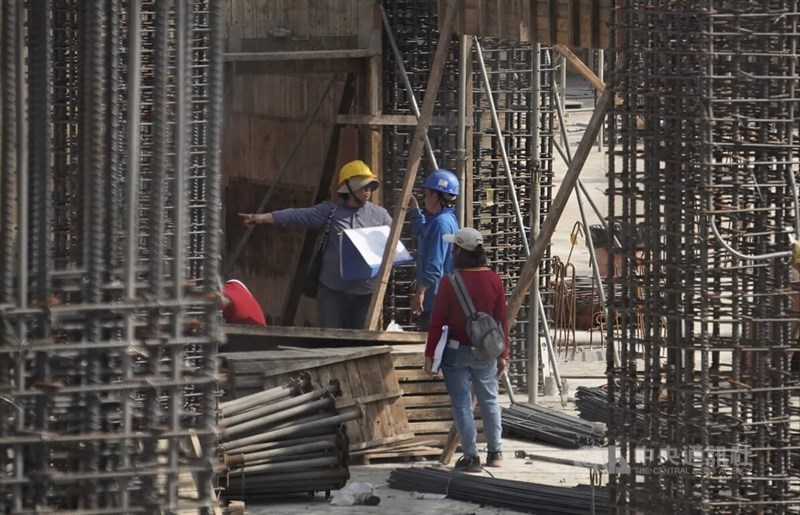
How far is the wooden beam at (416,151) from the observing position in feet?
45.9

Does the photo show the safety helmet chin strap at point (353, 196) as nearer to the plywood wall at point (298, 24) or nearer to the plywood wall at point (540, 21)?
the plywood wall at point (540, 21)

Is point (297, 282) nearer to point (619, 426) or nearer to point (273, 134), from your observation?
point (273, 134)

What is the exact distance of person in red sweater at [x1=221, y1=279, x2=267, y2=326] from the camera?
14.2m

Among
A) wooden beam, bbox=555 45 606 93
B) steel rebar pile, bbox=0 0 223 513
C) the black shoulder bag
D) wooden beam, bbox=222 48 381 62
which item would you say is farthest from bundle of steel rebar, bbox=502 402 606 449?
steel rebar pile, bbox=0 0 223 513

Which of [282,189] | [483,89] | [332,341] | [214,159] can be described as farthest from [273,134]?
[214,159]

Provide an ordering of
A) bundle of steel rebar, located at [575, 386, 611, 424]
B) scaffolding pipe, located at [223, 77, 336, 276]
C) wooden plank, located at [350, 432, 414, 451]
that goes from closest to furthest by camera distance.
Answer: wooden plank, located at [350, 432, 414, 451]
bundle of steel rebar, located at [575, 386, 611, 424]
scaffolding pipe, located at [223, 77, 336, 276]

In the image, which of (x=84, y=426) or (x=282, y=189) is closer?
(x=84, y=426)

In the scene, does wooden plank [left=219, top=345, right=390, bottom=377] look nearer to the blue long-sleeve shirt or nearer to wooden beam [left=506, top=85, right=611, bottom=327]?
wooden beam [left=506, top=85, right=611, bottom=327]

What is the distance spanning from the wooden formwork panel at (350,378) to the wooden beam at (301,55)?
4.08m

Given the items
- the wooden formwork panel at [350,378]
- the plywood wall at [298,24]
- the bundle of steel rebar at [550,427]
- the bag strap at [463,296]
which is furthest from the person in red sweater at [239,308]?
the plywood wall at [298,24]

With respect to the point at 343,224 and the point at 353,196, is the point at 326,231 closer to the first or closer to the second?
the point at 343,224

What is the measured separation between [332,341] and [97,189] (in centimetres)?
719

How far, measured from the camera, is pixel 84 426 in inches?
285

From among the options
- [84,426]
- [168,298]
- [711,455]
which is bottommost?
[711,455]
